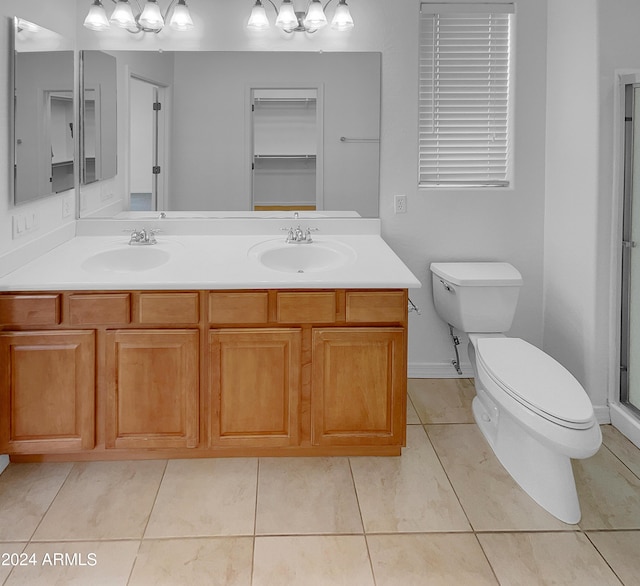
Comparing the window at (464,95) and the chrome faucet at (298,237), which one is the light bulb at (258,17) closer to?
the window at (464,95)

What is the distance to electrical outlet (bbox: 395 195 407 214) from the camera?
3.29 m

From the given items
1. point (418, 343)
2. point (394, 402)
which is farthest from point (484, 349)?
point (418, 343)

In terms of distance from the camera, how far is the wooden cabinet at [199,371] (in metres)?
2.34

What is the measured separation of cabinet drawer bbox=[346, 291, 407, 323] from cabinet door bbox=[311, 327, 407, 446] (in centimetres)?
5

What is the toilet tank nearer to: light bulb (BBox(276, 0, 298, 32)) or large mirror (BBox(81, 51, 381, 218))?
large mirror (BBox(81, 51, 381, 218))

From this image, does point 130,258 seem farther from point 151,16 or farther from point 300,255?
point 151,16

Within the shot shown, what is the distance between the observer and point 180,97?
310cm

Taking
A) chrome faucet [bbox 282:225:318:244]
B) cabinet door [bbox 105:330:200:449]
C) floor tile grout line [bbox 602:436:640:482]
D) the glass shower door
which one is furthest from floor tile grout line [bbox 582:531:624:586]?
chrome faucet [bbox 282:225:318:244]

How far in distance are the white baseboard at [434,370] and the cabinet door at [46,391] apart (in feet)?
5.74

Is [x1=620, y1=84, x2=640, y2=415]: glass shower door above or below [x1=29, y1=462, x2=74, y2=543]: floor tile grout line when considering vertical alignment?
above

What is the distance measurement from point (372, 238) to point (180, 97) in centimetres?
118

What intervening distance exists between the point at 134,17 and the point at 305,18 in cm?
82

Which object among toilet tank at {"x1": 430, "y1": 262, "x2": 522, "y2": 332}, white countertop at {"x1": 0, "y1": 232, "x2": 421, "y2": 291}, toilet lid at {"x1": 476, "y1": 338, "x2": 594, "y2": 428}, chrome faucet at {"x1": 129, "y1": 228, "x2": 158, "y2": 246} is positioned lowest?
toilet lid at {"x1": 476, "y1": 338, "x2": 594, "y2": 428}

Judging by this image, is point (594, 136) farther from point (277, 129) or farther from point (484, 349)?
point (277, 129)
